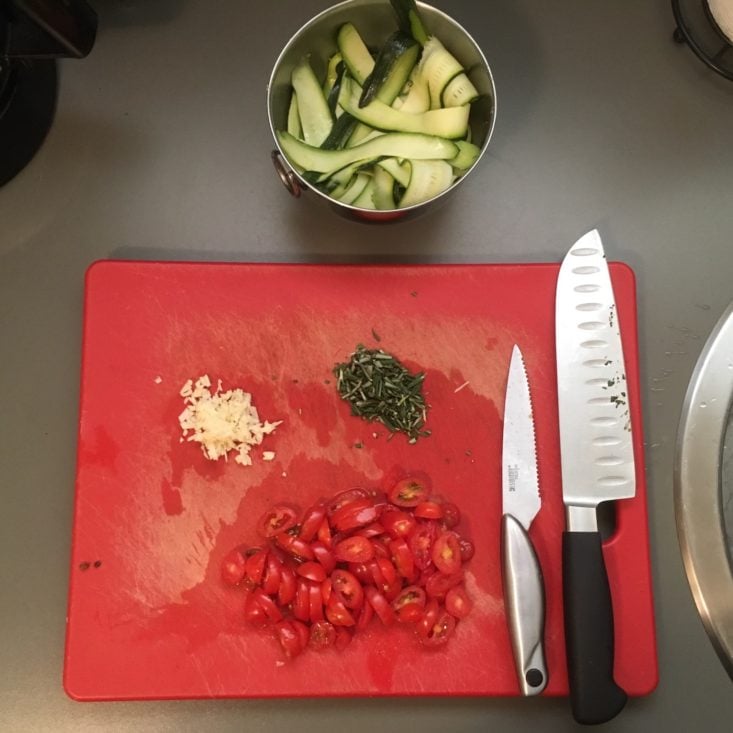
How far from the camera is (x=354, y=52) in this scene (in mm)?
1219

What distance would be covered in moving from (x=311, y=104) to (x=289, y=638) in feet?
2.87

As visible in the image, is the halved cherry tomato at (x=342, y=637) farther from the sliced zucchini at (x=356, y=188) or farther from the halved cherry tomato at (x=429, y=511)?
the sliced zucchini at (x=356, y=188)

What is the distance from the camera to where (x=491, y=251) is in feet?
4.57

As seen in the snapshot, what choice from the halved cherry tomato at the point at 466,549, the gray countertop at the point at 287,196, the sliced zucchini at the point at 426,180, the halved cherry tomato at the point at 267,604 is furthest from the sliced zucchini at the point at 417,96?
the halved cherry tomato at the point at 267,604

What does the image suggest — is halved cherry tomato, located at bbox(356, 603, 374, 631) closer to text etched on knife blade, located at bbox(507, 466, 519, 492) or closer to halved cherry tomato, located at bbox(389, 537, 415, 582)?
halved cherry tomato, located at bbox(389, 537, 415, 582)

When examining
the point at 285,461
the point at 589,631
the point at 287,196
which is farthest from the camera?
the point at 287,196

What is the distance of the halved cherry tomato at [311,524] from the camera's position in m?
1.22

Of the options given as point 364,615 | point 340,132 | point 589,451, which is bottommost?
point 364,615

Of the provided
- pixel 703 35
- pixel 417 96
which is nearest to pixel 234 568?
pixel 417 96

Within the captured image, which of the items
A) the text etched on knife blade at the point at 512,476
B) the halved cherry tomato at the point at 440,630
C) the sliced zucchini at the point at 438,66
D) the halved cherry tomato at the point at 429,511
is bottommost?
the halved cherry tomato at the point at 440,630

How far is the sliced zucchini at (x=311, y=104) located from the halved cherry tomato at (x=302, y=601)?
73cm

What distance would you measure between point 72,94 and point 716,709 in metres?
1.62

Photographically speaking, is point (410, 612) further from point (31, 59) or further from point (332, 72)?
point (31, 59)

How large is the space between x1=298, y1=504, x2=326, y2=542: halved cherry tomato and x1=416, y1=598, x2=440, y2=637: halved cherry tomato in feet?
0.73
